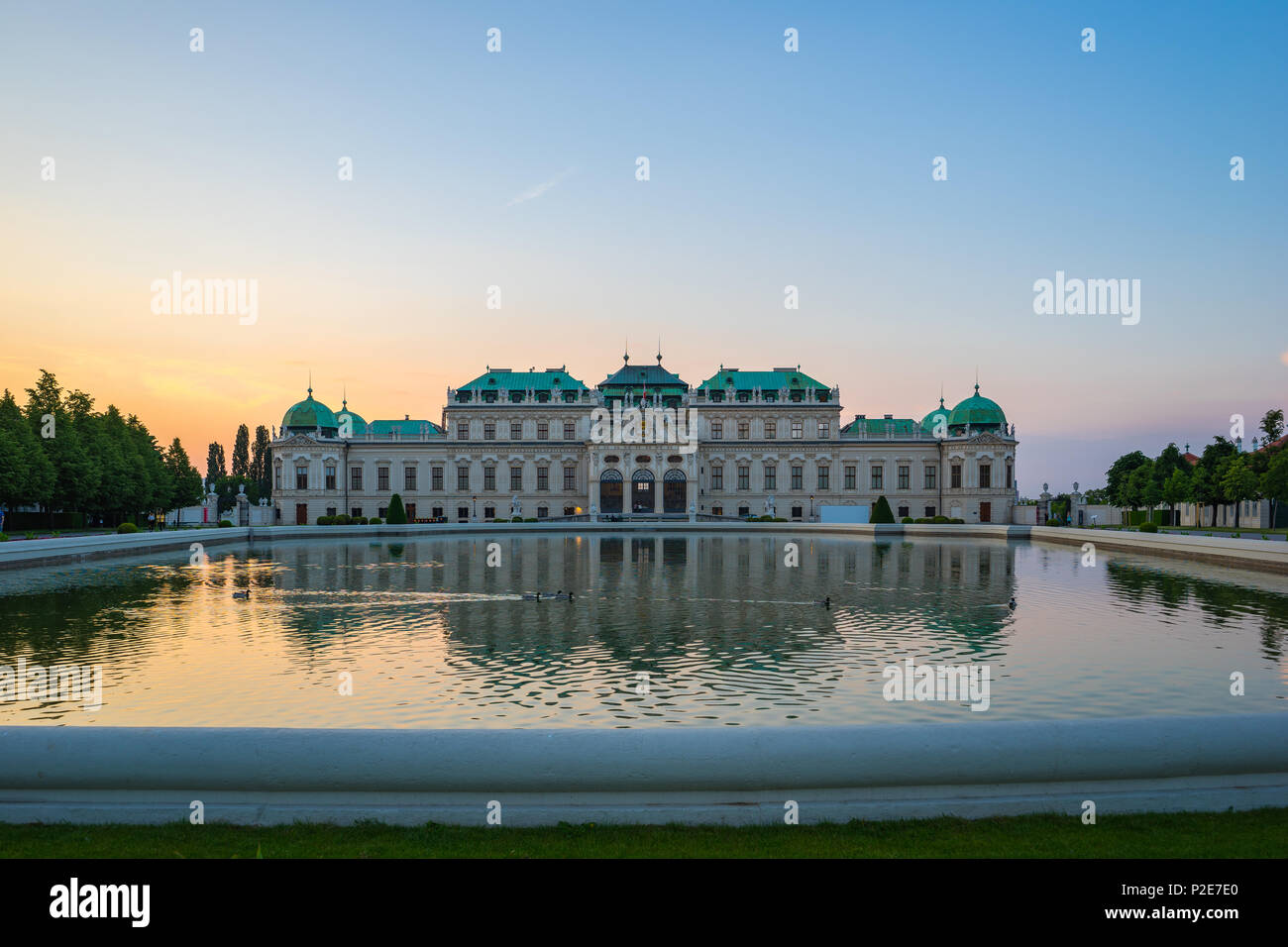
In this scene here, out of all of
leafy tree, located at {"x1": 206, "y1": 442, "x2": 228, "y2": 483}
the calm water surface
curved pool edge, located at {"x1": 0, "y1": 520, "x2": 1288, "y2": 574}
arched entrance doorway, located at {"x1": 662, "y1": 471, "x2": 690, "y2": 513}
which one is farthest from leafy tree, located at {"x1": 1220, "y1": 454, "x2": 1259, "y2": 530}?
leafy tree, located at {"x1": 206, "y1": 442, "x2": 228, "y2": 483}

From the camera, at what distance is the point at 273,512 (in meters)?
96.5

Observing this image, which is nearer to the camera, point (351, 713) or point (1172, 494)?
point (351, 713)

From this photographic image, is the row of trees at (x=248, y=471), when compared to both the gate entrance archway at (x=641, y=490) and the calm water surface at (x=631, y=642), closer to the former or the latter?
the gate entrance archway at (x=641, y=490)

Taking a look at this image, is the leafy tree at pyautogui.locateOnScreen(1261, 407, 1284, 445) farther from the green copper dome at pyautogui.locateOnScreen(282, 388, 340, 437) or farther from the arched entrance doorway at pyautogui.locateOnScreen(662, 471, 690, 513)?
the green copper dome at pyautogui.locateOnScreen(282, 388, 340, 437)

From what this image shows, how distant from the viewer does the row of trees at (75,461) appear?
6359 cm

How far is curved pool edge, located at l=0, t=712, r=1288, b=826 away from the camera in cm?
692

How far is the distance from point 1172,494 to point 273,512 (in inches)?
3647

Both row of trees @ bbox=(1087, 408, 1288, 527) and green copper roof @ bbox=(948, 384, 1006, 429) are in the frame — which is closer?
row of trees @ bbox=(1087, 408, 1288, 527)

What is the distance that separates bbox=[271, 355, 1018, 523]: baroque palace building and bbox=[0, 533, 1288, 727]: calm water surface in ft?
198

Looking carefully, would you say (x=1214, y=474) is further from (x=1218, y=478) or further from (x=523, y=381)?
(x=523, y=381)

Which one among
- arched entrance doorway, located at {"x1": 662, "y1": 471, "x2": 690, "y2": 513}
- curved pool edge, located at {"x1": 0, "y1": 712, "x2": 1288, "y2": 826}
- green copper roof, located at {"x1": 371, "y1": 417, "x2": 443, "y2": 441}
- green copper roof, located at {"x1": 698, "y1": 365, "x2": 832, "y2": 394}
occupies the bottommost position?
curved pool edge, located at {"x1": 0, "y1": 712, "x2": 1288, "y2": 826}
